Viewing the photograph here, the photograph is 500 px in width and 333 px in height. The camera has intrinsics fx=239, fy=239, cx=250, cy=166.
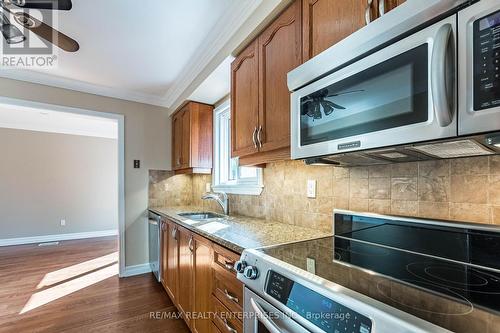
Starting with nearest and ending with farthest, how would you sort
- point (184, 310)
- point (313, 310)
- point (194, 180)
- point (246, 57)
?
point (313, 310)
point (246, 57)
point (184, 310)
point (194, 180)

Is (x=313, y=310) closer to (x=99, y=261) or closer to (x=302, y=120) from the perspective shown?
(x=302, y=120)

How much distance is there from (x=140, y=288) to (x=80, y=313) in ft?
2.00

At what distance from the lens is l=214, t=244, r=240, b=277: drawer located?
1.19m

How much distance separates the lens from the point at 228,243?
1.22 metres

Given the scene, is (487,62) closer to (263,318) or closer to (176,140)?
(263,318)

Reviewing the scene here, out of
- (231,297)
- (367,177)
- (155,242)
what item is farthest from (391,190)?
(155,242)

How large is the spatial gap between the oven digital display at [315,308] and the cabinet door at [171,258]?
146cm

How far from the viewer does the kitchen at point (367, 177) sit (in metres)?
0.58

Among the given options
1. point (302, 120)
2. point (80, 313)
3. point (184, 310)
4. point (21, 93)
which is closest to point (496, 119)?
point (302, 120)

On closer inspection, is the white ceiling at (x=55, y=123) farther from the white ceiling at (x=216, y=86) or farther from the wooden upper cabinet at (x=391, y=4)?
the wooden upper cabinet at (x=391, y=4)

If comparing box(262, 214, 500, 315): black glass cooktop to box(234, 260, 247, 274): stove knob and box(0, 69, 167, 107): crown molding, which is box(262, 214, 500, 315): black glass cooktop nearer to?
box(234, 260, 247, 274): stove knob

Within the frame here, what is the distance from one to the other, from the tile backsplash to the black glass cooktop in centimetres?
7

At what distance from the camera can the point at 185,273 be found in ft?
6.09

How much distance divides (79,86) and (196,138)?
5.01ft
